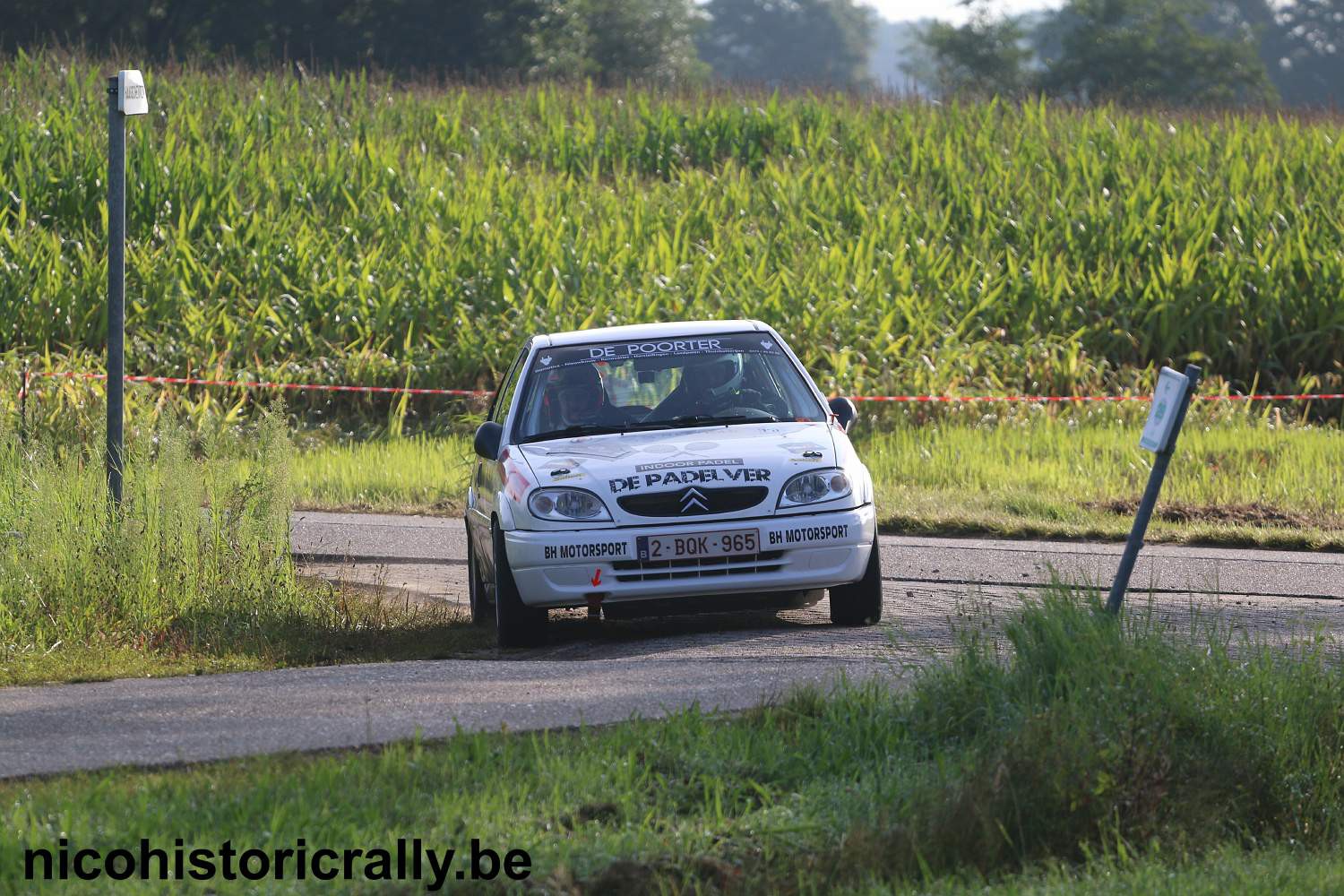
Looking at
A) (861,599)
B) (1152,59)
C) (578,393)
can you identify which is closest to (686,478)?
(861,599)

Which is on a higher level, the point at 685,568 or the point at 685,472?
the point at 685,472

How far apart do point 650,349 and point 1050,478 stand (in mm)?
6612

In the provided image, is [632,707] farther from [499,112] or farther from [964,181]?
[499,112]

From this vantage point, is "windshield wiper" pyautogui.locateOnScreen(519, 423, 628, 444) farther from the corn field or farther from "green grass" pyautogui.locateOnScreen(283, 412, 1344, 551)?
the corn field

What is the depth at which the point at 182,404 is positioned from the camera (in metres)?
19.6

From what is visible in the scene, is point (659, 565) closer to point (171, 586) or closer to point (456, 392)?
point (171, 586)

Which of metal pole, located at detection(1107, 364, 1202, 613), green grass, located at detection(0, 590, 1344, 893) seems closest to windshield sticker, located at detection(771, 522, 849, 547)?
metal pole, located at detection(1107, 364, 1202, 613)

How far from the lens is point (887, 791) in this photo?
5.86m

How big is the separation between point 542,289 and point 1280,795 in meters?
17.2

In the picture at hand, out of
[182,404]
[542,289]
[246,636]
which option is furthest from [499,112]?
[246,636]

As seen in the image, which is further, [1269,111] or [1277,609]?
[1269,111]

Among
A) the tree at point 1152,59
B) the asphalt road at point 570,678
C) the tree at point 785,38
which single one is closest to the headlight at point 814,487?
the asphalt road at point 570,678

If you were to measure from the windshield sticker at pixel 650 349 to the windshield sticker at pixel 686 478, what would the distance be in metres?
1.52

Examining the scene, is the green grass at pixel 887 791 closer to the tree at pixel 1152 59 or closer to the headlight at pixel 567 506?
the headlight at pixel 567 506
